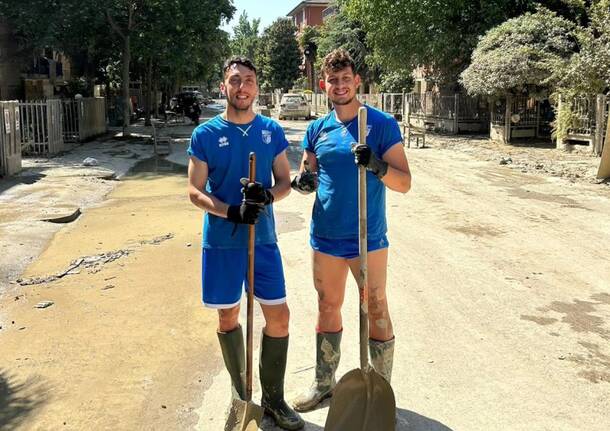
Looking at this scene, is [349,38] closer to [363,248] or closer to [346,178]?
[346,178]

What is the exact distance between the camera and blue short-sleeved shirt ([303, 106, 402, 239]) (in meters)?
3.25

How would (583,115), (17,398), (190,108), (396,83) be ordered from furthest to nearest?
1. (396,83)
2. (190,108)
3. (583,115)
4. (17,398)

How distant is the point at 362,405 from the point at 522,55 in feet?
59.3

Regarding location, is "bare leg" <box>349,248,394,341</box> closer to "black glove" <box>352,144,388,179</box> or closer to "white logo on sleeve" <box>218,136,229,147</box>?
"black glove" <box>352,144,388,179</box>

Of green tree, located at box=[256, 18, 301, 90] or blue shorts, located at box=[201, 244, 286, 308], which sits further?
green tree, located at box=[256, 18, 301, 90]

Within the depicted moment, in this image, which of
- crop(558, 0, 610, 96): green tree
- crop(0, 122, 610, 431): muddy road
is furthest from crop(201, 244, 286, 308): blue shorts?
crop(558, 0, 610, 96): green tree

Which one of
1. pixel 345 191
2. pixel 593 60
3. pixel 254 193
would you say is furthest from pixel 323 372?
pixel 593 60

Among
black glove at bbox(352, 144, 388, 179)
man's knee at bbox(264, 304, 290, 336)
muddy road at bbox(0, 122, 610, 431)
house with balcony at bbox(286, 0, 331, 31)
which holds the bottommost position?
muddy road at bbox(0, 122, 610, 431)

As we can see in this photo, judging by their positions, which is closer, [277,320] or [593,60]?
[277,320]

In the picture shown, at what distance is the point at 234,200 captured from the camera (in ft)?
→ 10.6

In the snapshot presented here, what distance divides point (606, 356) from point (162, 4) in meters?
19.7

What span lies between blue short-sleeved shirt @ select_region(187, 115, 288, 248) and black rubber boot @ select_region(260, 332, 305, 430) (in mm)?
574

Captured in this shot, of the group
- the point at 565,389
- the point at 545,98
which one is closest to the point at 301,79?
the point at 545,98

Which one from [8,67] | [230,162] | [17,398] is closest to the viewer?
[230,162]
